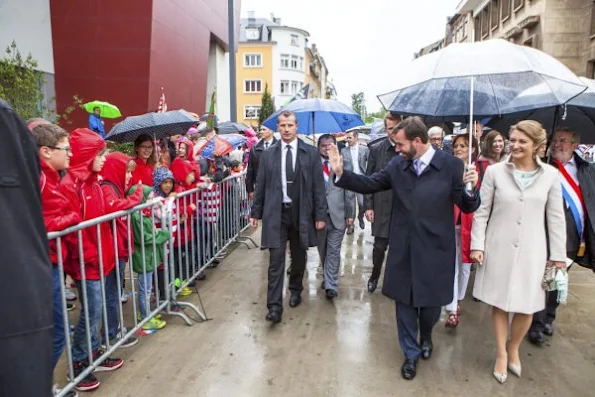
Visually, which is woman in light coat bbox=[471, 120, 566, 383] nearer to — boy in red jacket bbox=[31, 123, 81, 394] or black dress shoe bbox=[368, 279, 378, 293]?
black dress shoe bbox=[368, 279, 378, 293]

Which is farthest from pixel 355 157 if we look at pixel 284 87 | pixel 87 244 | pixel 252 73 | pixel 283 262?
pixel 284 87

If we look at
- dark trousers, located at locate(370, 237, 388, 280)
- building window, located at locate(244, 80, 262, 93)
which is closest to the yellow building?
building window, located at locate(244, 80, 262, 93)

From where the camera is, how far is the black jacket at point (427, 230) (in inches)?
131

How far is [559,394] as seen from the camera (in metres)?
3.19

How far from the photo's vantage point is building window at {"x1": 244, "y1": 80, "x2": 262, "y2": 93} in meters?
54.3

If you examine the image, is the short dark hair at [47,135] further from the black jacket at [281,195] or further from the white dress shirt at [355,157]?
the white dress shirt at [355,157]

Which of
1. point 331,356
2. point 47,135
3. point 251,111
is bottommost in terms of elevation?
point 331,356

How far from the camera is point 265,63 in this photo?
5556cm

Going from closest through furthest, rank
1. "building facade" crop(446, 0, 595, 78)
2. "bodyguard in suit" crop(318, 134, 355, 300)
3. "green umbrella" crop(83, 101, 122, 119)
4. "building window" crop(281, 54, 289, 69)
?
"bodyguard in suit" crop(318, 134, 355, 300) → "green umbrella" crop(83, 101, 122, 119) → "building facade" crop(446, 0, 595, 78) → "building window" crop(281, 54, 289, 69)

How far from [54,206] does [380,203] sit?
3.34 m

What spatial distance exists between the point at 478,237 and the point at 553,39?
2207 centimetres

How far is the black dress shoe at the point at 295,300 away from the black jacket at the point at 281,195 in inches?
24.9

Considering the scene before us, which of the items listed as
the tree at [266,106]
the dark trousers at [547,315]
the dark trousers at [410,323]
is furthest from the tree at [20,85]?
the tree at [266,106]

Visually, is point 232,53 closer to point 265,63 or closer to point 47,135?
point 47,135
